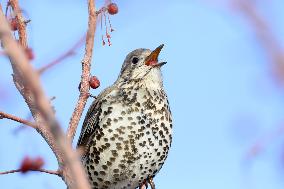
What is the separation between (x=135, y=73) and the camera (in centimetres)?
601

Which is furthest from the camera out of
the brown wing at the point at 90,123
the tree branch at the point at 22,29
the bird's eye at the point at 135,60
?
the bird's eye at the point at 135,60

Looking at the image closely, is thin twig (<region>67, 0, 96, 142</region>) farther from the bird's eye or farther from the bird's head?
the bird's eye

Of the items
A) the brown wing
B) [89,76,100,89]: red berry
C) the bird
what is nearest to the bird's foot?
the bird

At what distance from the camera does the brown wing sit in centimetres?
559

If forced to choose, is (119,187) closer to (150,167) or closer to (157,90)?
(150,167)

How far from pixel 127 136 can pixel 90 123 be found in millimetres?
532

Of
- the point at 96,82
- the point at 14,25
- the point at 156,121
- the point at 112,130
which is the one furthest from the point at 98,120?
the point at 14,25

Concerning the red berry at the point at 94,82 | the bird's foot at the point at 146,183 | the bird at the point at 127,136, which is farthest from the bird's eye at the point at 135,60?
the red berry at the point at 94,82

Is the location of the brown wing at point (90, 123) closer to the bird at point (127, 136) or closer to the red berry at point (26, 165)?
the bird at point (127, 136)

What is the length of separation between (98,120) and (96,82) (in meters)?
1.68

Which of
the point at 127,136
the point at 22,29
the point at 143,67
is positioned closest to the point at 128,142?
the point at 127,136

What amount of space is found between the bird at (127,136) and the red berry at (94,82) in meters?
1.45

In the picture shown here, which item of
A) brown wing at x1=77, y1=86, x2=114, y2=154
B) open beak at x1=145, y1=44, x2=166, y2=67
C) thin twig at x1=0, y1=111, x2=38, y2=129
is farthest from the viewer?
open beak at x1=145, y1=44, x2=166, y2=67

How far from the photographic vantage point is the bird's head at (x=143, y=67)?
19.3 feet
